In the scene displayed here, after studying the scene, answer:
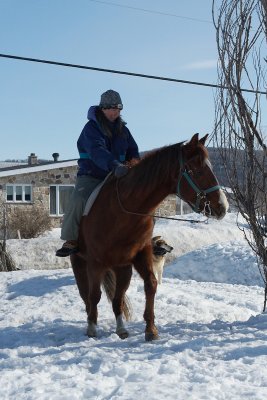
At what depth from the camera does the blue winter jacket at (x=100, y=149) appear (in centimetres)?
625

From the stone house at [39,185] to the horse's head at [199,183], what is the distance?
2206 centimetres

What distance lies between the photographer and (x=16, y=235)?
967 inches

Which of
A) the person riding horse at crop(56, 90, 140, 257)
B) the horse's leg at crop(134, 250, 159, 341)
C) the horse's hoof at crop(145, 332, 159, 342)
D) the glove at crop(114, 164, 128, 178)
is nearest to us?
the horse's hoof at crop(145, 332, 159, 342)

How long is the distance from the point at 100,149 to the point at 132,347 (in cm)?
202

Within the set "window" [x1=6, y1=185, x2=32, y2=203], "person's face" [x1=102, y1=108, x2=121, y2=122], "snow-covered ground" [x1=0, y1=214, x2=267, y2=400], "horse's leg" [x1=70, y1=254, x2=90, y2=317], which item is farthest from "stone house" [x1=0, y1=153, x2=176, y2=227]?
"person's face" [x1=102, y1=108, x2=121, y2=122]

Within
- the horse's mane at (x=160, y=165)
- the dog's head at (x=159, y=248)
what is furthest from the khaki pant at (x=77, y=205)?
the dog's head at (x=159, y=248)

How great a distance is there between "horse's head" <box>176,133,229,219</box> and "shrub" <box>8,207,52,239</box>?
19344 millimetres

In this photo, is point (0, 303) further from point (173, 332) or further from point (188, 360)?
point (188, 360)

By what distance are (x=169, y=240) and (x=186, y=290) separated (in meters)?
12.3

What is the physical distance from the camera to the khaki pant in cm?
651

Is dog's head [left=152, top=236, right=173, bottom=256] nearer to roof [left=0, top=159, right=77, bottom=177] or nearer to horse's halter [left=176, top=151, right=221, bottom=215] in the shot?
horse's halter [left=176, top=151, right=221, bottom=215]

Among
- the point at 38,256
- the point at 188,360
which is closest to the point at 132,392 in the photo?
the point at 188,360

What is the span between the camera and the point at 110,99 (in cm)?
647

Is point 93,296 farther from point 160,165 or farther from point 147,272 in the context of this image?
point 160,165
